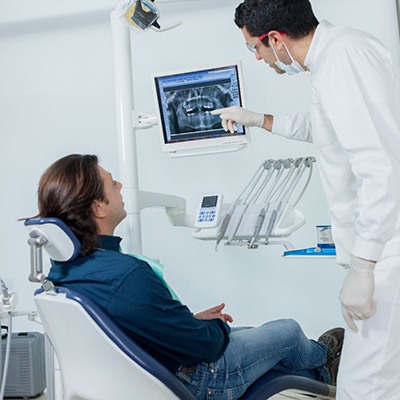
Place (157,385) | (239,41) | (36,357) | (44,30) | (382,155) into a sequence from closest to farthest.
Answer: (382,155), (157,385), (36,357), (239,41), (44,30)

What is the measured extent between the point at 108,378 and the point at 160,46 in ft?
7.91

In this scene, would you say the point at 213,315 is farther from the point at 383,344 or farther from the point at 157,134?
the point at 157,134

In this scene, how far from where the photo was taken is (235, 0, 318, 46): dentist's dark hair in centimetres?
168

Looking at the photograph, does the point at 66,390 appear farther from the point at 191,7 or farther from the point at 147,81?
the point at 191,7

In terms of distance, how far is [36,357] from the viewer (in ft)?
10.7

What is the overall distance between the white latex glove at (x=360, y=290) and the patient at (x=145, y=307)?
460mm

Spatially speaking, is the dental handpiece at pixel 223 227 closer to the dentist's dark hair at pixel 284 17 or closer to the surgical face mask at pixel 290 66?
the surgical face mask at pixel 290 66

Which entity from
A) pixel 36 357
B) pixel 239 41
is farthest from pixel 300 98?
pixel 36 357

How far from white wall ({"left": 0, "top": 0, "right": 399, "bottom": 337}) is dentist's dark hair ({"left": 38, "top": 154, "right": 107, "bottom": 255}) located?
1.75 metres

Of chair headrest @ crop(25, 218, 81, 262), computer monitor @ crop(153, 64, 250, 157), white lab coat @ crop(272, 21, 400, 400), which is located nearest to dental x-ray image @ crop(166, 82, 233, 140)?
computer monitor @ crop(153, 64, 250, 157)

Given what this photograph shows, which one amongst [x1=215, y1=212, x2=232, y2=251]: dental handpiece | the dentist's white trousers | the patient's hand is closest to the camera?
the dentist's white trousers

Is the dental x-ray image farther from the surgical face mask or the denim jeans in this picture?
the denim jeans

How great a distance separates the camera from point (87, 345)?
5.45 ft

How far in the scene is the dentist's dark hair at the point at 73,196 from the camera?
1773 mm
